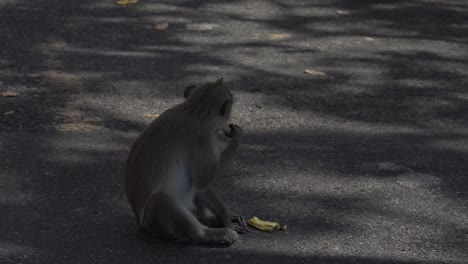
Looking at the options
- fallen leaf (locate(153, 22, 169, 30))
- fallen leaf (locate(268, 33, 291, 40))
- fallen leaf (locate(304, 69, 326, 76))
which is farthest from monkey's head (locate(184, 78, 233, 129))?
fallen leaf (locate(153, 22, 169, 30))

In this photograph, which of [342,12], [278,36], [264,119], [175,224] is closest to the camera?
[175,224]

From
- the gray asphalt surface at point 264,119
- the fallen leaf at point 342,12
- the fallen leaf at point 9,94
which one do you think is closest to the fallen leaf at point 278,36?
the gray asphalt surface at point 264,119

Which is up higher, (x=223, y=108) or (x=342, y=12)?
(x=223, y=108)

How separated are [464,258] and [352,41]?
12.8 feet

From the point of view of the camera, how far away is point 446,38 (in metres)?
8.79

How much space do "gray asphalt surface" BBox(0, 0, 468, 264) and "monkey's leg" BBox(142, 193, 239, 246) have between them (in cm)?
7

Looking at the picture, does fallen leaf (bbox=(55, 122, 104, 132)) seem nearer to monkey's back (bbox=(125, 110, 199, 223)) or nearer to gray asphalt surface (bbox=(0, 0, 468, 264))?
gray asphalt surface (bbox=(0, 0, 468, 264))

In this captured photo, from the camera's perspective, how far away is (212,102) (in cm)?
500

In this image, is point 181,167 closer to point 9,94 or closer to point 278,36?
point 9,94

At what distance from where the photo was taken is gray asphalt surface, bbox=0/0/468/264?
16.7 feet

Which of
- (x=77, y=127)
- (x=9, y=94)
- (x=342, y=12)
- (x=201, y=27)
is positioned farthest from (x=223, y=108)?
(x=342, y=12)

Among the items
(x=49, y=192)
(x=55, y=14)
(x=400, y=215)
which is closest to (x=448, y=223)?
(x=400, y=215)

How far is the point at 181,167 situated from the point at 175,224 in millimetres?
276

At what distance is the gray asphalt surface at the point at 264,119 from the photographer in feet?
16.7
